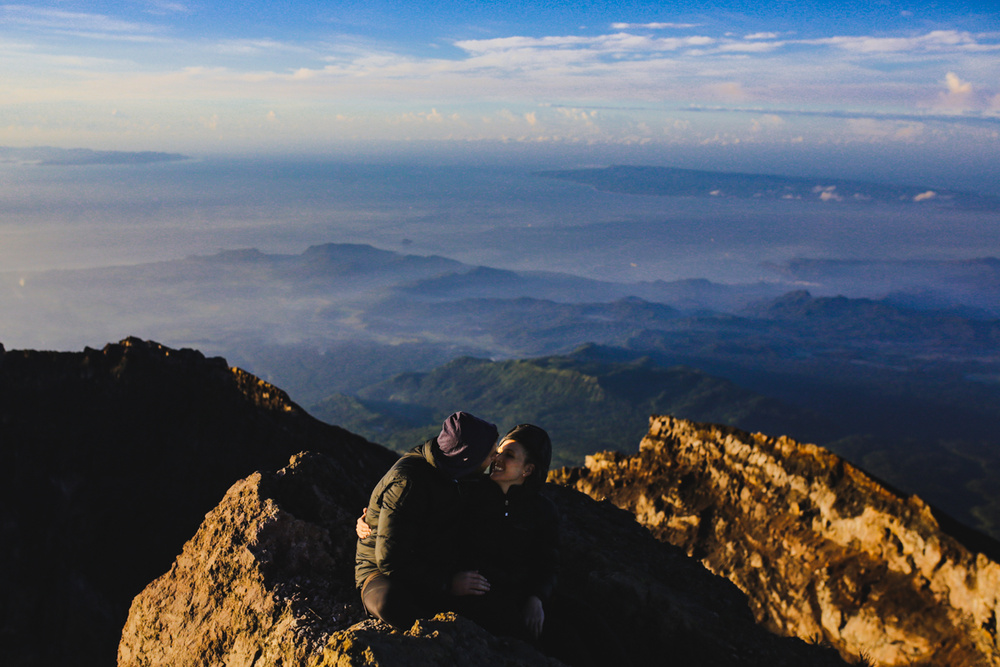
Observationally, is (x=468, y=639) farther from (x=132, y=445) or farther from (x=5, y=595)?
(x=132, y=445)

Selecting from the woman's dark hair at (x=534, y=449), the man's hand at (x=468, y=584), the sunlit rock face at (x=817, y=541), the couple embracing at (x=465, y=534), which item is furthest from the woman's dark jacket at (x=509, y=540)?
the sunlit rock face at (x=817, y=541)

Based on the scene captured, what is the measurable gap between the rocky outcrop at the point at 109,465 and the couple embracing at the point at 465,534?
1441 cm

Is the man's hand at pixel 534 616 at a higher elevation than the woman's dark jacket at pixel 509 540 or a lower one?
lower

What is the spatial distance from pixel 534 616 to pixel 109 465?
27.6 metres

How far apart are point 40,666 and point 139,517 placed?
6098 millimetres

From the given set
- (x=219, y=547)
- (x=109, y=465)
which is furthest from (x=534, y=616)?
(x=109, y=465)

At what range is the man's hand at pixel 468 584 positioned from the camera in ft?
21.9

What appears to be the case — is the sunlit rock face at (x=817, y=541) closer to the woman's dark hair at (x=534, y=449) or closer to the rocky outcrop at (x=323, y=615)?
the rocky outcrop at (x=323, y=615)

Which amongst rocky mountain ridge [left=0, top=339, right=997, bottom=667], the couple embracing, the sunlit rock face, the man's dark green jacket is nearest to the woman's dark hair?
the couple embracing

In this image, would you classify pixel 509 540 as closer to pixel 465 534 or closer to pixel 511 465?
pixel 465 534

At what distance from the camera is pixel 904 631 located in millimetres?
25609

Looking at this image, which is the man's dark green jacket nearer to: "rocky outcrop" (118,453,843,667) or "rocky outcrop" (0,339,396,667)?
"rocky outcrop" (118,453,843,667)

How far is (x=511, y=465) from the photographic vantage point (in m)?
7.23

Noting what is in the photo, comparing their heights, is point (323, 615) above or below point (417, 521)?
below
